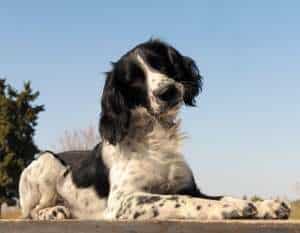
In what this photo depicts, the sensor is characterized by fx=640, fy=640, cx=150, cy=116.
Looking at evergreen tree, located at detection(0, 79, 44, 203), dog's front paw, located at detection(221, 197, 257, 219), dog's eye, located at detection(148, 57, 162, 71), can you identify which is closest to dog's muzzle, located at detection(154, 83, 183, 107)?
dog's eye, located at detection(148, 57, 162, 71)

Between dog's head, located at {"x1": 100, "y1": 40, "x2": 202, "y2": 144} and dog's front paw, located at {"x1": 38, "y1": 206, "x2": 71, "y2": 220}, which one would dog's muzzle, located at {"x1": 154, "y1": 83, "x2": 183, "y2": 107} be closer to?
dog's head, located at {"x1": 100, "y1": 40, "x2": 202, "y2": 144}

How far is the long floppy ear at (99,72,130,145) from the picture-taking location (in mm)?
5414

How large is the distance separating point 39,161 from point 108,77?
116 centimetres

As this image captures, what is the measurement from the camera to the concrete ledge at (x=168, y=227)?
11.5ft

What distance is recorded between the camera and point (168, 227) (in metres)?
3.64

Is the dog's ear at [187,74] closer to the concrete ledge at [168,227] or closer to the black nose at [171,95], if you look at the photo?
the black nose at [171,95]

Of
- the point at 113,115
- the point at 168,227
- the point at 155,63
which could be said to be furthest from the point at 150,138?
the point at 168,227

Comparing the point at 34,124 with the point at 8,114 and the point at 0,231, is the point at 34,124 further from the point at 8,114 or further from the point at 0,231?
the point at 0,231

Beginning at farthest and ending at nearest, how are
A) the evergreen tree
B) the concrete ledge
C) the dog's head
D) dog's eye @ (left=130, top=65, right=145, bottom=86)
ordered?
the evergreen tree < dog's eye @ (left=130, top=65, right=145, bottom=86) < the dog's head < the concrete ledge

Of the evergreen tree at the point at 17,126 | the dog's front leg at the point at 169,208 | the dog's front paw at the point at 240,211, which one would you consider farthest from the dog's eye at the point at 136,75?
the evergreen tree at the point at 17,126

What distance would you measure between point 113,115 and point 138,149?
366mm

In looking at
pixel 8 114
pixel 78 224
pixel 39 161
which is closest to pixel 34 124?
pixel 8 114

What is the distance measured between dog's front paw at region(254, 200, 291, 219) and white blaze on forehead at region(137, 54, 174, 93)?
4.25ft

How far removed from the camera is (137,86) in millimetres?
5355
